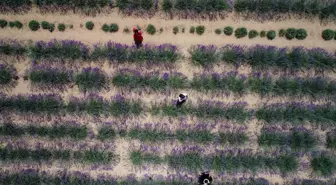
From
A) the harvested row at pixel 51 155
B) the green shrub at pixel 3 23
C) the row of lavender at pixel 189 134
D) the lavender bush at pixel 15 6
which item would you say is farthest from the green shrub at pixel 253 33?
the green shrub at pixel 3 23

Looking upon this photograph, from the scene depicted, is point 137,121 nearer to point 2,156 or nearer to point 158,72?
point 158,72

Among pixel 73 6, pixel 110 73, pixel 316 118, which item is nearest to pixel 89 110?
pixel 110 73

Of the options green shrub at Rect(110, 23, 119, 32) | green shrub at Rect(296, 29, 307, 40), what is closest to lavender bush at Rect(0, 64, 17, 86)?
green shrub at Rect(110, 23, 119, 32)

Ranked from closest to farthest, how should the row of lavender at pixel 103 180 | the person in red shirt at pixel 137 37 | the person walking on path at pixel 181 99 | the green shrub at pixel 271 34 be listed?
the person in red shirt at pixel 137 37
the person walking on path at pixel 181 99
the green shrub at pixel 271 34
the row of lavender at pixel 103 180

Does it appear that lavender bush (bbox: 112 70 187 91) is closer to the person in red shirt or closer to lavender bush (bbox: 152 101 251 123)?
lavender bush (bbox: 152 101 251 123)

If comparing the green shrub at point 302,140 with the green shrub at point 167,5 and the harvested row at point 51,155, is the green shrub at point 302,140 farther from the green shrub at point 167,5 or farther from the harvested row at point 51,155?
the harvested row at point 51,155

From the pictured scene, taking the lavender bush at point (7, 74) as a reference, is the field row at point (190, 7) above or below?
above

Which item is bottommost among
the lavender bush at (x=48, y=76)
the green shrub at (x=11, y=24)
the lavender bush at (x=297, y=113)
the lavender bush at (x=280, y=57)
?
the lavender bush at (x=297, y=113)
